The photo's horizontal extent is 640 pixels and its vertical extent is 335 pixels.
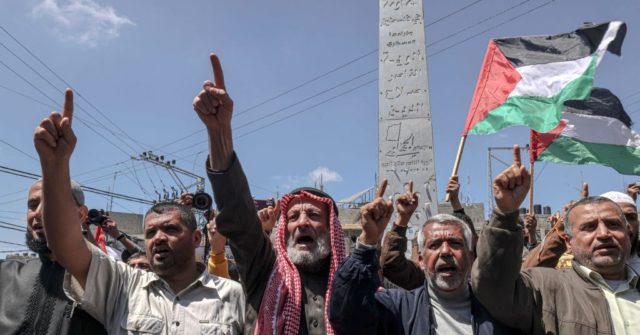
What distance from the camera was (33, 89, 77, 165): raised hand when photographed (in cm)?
209

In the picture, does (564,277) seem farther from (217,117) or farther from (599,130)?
(599,130)

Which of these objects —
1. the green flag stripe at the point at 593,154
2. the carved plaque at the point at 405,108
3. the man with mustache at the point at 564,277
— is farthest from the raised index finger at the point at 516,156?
the carved plaque at the point at 405,108

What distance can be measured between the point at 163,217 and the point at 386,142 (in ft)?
17.2

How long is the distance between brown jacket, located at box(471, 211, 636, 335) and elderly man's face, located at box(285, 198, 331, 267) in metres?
0.75

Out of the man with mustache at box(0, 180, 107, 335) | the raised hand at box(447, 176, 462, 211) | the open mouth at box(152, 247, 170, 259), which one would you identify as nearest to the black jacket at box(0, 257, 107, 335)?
the man with mustache at box(0, 180, 107, 335)

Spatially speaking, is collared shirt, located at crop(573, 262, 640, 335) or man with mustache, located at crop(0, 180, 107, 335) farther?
collared shirt, located at crop(573, 262, 640, 335)

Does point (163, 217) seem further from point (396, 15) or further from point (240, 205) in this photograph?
point (396, 15)

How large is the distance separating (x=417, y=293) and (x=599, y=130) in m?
4.05

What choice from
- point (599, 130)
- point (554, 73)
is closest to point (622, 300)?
point (599, 130)

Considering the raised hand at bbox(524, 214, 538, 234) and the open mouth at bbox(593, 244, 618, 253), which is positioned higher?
the raised hand at bbox(524, 214, 538, 234)

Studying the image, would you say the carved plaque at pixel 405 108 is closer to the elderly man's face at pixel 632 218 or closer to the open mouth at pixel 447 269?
the elderly man's face at pixel 632 218

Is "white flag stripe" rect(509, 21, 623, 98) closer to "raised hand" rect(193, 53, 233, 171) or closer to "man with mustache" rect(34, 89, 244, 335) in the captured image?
"raised hand" rect(193, 53, 233, 171)

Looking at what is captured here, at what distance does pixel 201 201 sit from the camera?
4355 mm

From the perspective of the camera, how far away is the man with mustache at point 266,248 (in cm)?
229
